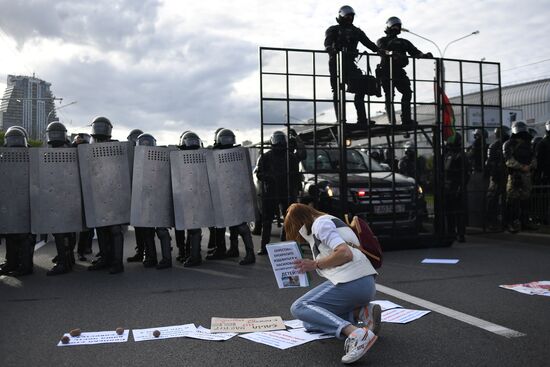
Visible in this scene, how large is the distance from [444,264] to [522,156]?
4.50 metres

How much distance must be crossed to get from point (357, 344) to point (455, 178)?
24.2 feet

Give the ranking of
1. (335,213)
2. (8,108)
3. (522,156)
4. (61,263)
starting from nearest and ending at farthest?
1. (61,263)
2. (335,213)
3. (522,156)
4. (8,108)

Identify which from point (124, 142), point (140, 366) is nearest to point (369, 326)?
point (140, 366)

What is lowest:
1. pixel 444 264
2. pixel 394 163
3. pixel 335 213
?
pixel 444 264

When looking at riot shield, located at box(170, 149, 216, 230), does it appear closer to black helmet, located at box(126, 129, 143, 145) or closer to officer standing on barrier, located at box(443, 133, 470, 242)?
black helmet, located at box(126, 129, 143, 145)

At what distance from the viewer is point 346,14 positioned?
30.3 ft

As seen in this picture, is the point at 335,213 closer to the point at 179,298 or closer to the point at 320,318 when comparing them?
the point at 179,298

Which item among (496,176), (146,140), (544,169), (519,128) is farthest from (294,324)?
(544,169)

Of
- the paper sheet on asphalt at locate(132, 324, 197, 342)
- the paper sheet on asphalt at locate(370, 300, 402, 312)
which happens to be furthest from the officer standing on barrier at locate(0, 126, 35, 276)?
the paper sheet on asphalt at locate(370, 300, 402, 312)

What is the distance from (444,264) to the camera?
7570 mm

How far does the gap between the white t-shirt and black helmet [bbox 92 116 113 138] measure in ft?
16.7

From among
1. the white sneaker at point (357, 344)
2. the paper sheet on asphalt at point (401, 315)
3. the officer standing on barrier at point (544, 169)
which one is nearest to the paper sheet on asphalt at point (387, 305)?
the paper sheet on asphalt at point (401, 315)

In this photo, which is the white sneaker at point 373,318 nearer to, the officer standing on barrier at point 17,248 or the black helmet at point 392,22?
the officer standing on barrier at point 17,248

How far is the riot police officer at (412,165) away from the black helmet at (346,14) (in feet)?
9.03
